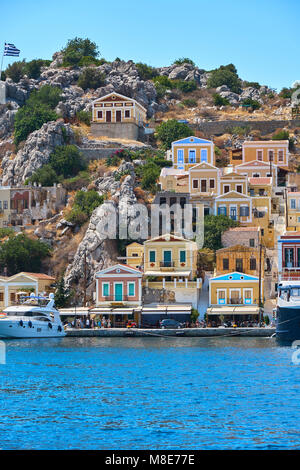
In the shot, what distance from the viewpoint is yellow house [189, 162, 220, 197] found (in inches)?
3777

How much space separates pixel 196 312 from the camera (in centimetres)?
7581

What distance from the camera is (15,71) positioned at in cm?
13838

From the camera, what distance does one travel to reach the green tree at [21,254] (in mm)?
86500

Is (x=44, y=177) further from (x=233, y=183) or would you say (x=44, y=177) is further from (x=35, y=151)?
(x=233, y=183)

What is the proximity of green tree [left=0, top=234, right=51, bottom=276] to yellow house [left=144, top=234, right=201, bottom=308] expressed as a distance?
11.9 metres

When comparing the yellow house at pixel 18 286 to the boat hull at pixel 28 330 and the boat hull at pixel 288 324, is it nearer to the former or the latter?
the boat hull at pixel 28 330

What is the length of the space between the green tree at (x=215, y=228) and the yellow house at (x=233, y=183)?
6.89m

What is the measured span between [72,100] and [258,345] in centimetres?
7165

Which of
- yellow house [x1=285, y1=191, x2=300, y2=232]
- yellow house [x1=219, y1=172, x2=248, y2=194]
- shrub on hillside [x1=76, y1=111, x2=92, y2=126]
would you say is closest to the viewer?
yellow house [x1=285, y1=191, x2=300, y2=232]

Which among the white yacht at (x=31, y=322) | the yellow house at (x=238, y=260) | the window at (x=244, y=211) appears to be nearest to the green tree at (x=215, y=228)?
the window at (x=244, y=211)

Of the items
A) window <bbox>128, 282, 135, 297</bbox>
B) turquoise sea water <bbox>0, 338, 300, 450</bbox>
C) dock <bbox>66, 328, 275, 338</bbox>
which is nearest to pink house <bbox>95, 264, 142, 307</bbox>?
window <bbox>128, 282, 135, 297</bbox>

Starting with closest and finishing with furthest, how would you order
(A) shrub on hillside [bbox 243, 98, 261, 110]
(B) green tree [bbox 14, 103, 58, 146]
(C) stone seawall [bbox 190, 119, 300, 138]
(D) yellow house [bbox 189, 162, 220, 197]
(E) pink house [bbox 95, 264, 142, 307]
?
(E) pink house [bbox 95, 264, 142, 307], (D) yellow house [bbox 189, 162, 220, 197], (B) green tree [bbox 14, 103, 58, 146], (C) stone seawall [bbox 190, 119, 300, 138], (A) shrub on hillside [bbox 243, 98, 261, 110]

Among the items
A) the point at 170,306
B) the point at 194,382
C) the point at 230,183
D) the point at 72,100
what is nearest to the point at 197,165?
the point at 230,183

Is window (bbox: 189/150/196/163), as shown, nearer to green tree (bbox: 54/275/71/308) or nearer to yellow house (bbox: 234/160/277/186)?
yellow house (bbox: 234/160/277/186)
